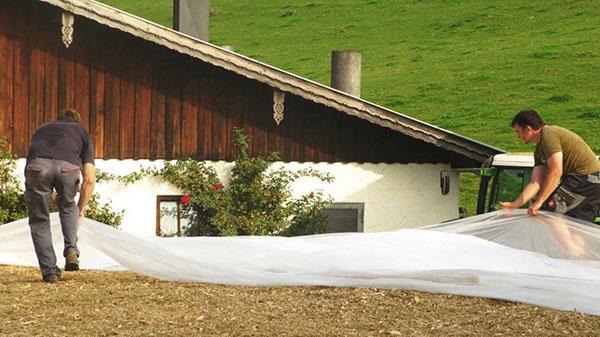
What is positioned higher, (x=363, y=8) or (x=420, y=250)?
(x=363, y=8)

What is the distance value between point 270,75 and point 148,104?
80.6 inches

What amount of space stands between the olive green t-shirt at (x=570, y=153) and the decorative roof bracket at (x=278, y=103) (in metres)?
8.27

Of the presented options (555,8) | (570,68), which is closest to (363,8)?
(555,8)

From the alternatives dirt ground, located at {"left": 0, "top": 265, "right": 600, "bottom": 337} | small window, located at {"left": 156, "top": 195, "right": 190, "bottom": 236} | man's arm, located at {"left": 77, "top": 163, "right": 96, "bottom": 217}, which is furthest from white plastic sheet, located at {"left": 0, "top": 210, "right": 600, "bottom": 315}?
small window, located at {"left": 156, "top": 195, "right": 190, "bottom": 236}

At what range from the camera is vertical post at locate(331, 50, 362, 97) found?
26969 mm

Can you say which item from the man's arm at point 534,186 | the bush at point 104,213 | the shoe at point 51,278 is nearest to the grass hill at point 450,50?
the bush at point 104,213

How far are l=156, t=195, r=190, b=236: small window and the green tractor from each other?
16.7ft

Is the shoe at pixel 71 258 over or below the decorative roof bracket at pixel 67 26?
below

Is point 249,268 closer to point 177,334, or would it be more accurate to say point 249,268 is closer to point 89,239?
point 89,239

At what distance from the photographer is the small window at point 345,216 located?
78.4ft

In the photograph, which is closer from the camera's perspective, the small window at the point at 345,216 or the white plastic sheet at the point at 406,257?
the white plastic sheet at the point at 406,257

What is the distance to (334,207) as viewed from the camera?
2395cm

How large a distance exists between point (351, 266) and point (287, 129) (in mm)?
8881

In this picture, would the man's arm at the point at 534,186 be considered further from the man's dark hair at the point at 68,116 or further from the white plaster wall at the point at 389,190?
the white plaster wall at the point at 389,190
